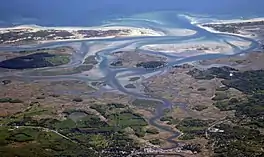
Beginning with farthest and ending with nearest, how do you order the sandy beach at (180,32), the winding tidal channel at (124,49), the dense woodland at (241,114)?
the sandy beach at (180,32) → the winding tidal channel at (124,49) → the dense woodland at (241,114)

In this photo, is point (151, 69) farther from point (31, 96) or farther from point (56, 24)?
point (56, 24)

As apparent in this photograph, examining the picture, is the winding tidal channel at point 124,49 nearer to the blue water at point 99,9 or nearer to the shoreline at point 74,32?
Answer: the shoreline at point 74,32

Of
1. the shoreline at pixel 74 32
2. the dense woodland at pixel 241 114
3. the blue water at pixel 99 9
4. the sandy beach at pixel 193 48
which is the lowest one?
the dense woodland at pixel 241 114

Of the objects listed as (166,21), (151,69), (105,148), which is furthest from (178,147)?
(166,21)

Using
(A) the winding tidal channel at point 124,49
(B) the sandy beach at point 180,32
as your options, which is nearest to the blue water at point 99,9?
(A) the winding tidal channel at point 124,49

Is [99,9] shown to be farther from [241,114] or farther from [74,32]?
[241,114]

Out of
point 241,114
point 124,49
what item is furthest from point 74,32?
point 241,114

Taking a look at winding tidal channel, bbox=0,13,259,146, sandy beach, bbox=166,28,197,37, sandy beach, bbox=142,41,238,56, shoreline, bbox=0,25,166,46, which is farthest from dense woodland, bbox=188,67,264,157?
shoreline, bbox=0,25,166,46
